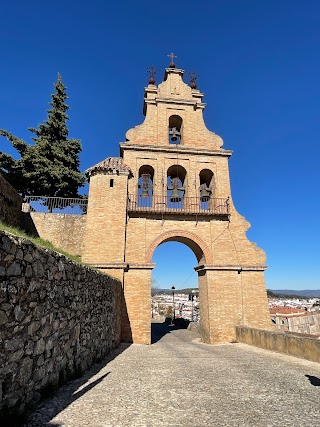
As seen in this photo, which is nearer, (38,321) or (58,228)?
(38,321)

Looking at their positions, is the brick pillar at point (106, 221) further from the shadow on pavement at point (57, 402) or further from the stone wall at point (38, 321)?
the shadow on pavement at point (57, 402)

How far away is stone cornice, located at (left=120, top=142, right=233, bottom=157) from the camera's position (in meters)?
15.3

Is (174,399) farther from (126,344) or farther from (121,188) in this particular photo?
(121,188)

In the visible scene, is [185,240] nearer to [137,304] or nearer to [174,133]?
[137,304]

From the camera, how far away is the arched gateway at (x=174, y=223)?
12.8 m

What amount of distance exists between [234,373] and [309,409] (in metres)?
2.40

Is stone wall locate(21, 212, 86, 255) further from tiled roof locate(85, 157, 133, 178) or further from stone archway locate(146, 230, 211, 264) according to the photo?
stone archway locate(146, 230, 211, 264)

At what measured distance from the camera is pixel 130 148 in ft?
50.3

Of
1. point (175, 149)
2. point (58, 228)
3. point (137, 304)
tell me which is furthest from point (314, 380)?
point (175, 149)

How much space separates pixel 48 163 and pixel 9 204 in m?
7.61

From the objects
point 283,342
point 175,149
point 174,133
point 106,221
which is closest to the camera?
point 283,342

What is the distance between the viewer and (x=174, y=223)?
47.0 ft

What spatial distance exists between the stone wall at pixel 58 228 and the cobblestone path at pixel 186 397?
26.1 ft

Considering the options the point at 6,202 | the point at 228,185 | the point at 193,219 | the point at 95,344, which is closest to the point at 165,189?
the point at 193,219
